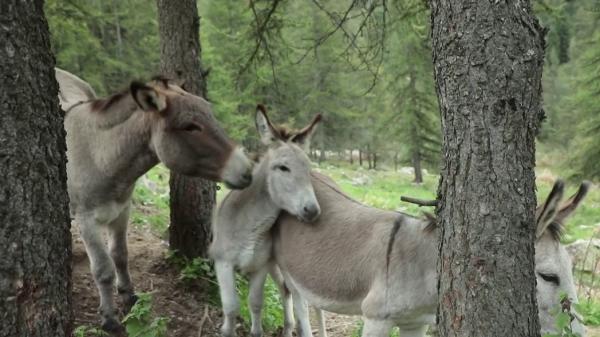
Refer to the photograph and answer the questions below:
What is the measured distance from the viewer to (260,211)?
15.3ft

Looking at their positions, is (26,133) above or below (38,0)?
below

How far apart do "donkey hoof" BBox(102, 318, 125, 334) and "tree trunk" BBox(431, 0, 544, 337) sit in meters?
2.98

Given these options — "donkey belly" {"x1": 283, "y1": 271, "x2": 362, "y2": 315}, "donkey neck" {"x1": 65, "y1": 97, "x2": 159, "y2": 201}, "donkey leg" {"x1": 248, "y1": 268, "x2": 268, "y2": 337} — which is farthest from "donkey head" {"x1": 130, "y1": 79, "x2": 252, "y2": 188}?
"donkey leg" {"x1": 248, "y1": 268, "x2": 268, "y2": 337}

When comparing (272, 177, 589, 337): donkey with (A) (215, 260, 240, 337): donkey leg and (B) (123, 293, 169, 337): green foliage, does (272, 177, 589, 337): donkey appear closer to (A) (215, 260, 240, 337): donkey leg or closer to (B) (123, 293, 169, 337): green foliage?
(A) (215, 260, 240, 337): donkey leg

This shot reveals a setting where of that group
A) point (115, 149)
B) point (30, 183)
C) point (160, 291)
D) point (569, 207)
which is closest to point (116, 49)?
point (160, 291)

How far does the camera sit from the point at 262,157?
4.91 metres

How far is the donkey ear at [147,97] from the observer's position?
150 inches

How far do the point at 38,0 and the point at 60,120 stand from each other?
19.4 inches

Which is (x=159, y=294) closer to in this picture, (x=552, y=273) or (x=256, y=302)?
(x=256, y=302)

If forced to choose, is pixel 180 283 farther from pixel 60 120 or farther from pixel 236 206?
pixel 60 120

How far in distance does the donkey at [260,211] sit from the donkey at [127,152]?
1.85 feet

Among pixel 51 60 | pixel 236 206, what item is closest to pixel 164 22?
pixel 236 206

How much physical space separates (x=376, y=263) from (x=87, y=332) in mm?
2366

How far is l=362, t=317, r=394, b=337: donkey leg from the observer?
3.71 meters
